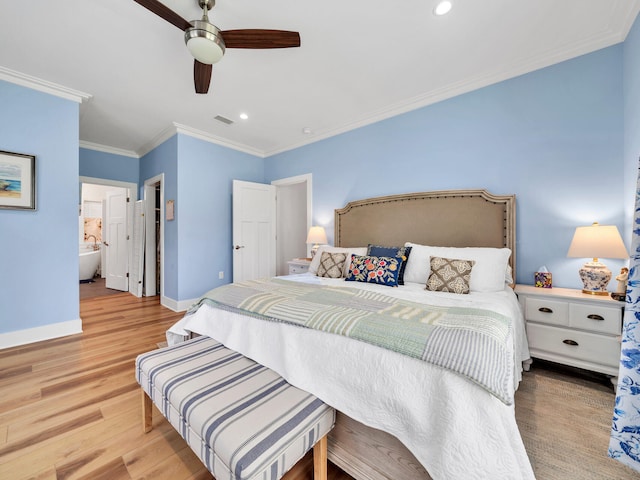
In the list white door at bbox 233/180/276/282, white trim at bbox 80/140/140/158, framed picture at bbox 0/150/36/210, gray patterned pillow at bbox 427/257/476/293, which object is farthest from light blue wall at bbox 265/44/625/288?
white trim at bbox 80/140/140/158

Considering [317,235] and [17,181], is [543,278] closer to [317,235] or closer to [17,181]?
[317,235]

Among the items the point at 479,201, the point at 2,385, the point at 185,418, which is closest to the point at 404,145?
the point at 479,201

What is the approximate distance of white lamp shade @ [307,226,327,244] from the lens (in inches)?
147

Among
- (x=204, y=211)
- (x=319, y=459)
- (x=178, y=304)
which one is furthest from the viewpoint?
(x=204, y=211)

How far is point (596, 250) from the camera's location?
187 cm

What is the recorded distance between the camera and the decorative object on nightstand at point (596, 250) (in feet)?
6.00

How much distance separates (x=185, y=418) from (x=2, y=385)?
201 centimetres

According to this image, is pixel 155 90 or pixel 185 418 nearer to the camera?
pixel 185 418

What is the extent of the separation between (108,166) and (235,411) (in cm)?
519

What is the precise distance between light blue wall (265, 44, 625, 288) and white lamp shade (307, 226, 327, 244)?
1.14 meters

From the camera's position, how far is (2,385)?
1.91 metres

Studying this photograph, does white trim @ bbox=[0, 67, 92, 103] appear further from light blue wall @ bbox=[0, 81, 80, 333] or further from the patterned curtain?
the patterned curtain

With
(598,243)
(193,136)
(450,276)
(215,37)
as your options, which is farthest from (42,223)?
(598,243)

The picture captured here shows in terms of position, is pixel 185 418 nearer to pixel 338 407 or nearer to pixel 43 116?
pixel 338 407
